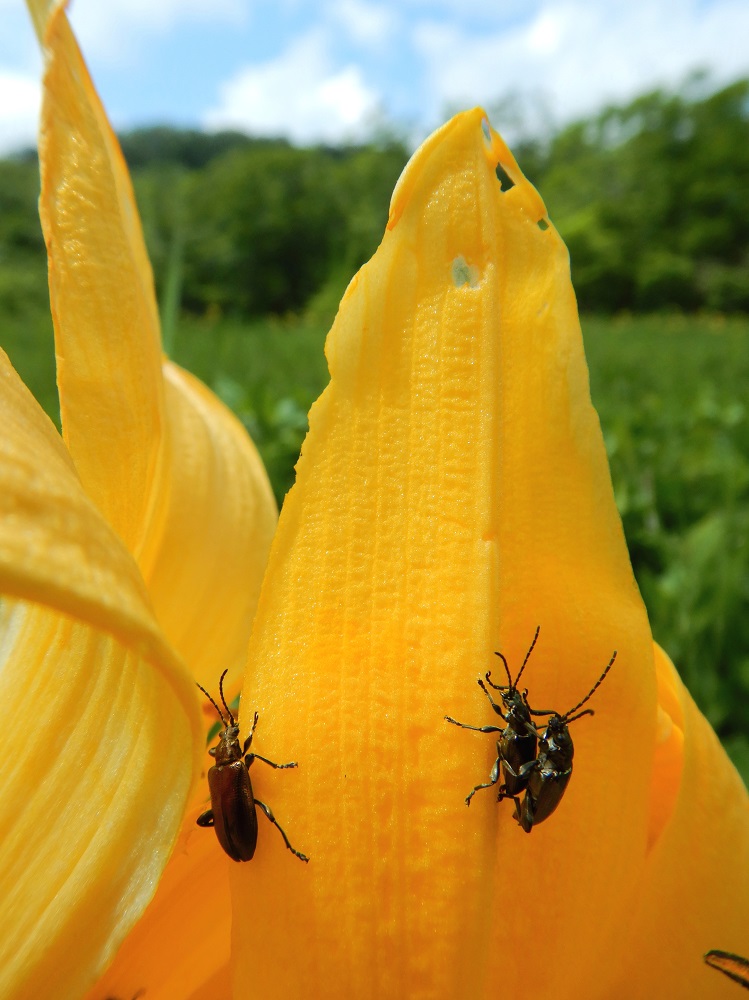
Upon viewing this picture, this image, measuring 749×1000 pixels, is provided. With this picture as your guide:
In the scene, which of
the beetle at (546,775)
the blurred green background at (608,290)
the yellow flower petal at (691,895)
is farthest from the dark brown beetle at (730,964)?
the blurred green background at (608,290)

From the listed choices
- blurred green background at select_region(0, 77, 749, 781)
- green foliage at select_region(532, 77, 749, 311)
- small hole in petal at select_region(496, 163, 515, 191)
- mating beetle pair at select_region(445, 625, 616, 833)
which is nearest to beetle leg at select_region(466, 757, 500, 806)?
mating beetle pair at select_region(445, 625, 616, 833)

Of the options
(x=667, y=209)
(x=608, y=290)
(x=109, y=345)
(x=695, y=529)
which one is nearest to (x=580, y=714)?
(x=109, y=345)

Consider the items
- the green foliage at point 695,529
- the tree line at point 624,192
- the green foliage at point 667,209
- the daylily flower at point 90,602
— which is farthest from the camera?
the green foliage at point 667,209

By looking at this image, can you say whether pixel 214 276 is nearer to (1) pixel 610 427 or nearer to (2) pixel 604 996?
(1) pixel 610 427

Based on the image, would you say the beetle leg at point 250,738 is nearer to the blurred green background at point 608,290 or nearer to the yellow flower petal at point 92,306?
the yellow flower petal at point 92,306

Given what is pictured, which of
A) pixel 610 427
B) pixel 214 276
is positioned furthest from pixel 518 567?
pixel 214 276

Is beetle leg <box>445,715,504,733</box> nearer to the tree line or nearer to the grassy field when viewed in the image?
the grassy field
